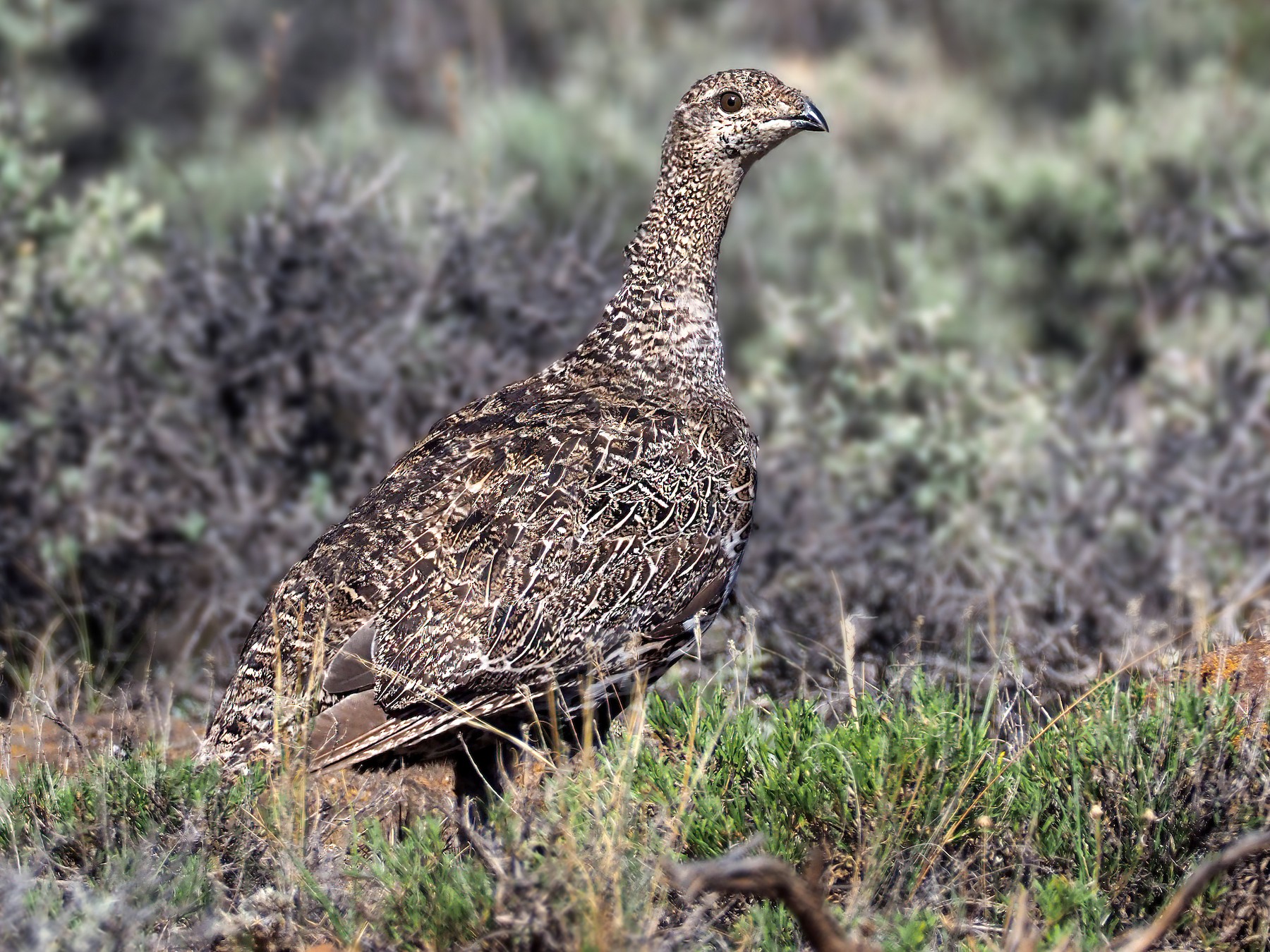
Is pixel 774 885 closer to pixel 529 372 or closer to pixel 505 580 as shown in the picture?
pixel 505 580

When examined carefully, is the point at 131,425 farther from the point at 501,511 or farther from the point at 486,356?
the point at 501,511

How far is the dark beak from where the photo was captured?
4992 millimetres

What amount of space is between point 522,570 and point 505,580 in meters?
0.05

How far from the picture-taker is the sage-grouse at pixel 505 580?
13.0 ft

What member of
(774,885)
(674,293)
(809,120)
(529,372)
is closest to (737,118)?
(809,120)

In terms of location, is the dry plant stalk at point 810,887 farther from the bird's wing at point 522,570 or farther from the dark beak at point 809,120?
the dark beak at point 809,120

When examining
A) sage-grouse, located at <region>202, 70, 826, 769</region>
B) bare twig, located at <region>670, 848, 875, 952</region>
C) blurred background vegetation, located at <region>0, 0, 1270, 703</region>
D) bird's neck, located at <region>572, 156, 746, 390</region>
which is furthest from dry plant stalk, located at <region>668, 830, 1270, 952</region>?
bird's neck, located at <region>572, 156, 746, 390</region>

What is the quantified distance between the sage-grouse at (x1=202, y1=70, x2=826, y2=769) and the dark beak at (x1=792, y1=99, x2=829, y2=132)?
37.3 inches

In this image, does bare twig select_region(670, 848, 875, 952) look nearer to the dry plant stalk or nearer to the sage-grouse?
the dry plant stalk

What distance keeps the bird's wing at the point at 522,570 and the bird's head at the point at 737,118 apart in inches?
40.1


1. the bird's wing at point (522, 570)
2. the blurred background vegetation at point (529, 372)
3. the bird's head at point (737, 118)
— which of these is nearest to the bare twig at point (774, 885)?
the bird's wing at point (522, 570)

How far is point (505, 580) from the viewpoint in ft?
13.4

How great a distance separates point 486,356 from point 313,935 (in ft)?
13.4

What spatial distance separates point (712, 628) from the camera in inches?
221
